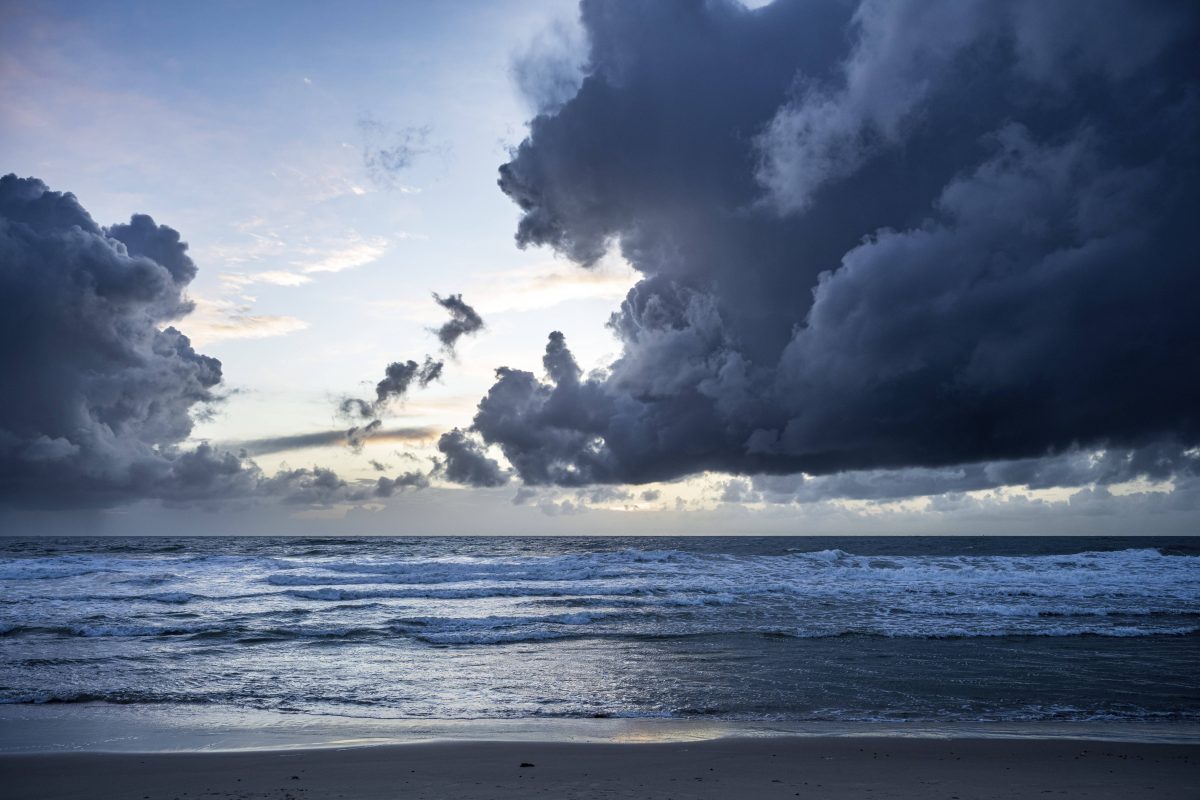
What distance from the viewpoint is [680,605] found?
95.9 ft

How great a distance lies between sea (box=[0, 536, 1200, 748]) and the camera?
1375cm

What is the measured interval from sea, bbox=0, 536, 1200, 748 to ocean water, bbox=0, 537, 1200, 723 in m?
0.09

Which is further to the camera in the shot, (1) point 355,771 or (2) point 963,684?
(2) point 963,684

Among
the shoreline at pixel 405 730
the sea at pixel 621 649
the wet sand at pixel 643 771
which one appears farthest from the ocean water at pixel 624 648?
the wet sand at pixel 643 771

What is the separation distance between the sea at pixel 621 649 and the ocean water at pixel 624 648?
3.6 inches

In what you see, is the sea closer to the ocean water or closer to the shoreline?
the ocean water

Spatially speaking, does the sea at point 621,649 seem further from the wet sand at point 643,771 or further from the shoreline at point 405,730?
the wet sand at point 643,771

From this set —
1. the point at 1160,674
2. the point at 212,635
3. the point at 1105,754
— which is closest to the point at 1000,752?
the point at 1105,754

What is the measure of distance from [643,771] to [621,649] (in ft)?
34.4

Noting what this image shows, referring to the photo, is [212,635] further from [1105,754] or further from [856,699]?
[1105,754]

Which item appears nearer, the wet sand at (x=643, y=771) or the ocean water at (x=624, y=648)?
the wet sand at (x=643, y=771)

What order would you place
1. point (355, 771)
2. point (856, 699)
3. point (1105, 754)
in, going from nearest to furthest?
point (355, 771) → point (1105, 754) → point (856, 699)

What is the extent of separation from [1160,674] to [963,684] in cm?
493

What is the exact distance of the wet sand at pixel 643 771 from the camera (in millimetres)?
8633
